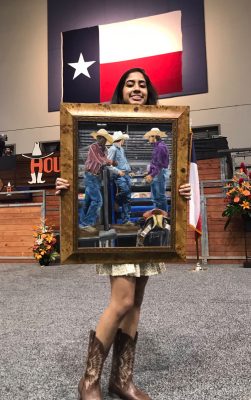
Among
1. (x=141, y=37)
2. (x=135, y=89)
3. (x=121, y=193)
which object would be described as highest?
(x=141, y=37)

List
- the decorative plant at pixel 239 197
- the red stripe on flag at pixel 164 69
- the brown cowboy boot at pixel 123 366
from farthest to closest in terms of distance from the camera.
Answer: the red stripe on flag at pixel 164 69 < the decorative plant at pixel 239 197 < the brown cowboy boot at pixel 123 366

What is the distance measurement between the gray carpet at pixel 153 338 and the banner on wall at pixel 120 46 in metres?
5.91

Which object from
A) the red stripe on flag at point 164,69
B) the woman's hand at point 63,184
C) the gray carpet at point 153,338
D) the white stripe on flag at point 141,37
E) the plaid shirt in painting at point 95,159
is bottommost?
the gray carpet at point 153,338

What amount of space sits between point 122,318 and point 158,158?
0.62m

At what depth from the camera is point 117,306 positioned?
4.56 ft

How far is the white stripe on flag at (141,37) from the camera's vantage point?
8.76 metres

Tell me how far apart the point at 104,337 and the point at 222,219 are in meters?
4.58

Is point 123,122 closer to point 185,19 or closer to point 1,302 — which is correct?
point 1,302

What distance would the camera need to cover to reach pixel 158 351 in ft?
6.74

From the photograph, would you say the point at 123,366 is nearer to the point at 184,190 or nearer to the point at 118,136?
the point at 184,190

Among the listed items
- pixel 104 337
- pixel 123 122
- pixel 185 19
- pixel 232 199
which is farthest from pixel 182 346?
pixel 185 19

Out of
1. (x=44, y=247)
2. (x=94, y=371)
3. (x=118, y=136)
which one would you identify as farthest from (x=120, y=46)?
(x=94, y=371)

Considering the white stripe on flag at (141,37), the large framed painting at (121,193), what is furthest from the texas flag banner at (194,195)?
the white stripe on flag at (141,37)

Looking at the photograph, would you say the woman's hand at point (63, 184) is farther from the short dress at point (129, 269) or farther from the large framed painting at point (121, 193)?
the short dress at point (129, 269)
